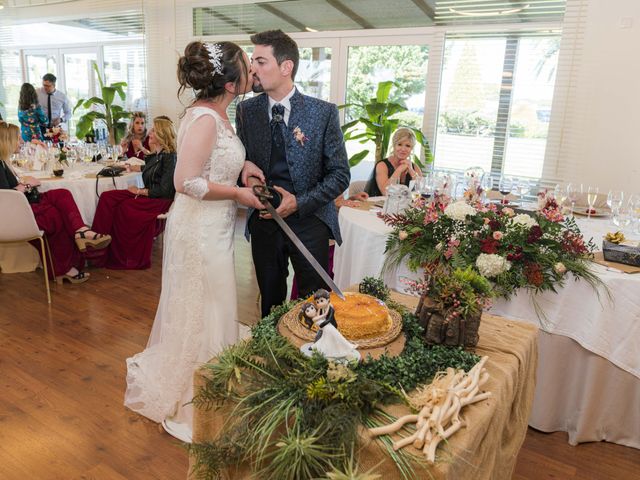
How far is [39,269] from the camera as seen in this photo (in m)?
4.59

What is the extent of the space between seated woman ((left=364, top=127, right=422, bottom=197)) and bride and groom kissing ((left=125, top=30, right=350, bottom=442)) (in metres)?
1.61

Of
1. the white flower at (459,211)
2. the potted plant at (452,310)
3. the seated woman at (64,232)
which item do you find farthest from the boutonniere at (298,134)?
the seated woman at (64,232)

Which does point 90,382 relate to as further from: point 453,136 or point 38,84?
point 38,84

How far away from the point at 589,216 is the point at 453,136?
266 cm

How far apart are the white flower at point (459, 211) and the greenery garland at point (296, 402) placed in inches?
37.3

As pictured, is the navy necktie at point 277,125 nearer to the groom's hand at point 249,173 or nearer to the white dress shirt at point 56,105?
the groom's hand at point 249,173

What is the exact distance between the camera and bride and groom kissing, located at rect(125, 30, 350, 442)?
2.07 metres

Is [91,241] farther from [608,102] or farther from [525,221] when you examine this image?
[608,102]

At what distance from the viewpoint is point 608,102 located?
464cm

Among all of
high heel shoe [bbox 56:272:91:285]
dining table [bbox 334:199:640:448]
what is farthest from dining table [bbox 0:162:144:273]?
dining table [bbox 334:199:640:448]

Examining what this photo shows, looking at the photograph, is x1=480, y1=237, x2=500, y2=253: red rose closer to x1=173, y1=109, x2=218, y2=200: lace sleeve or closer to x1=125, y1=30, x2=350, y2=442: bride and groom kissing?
x1=125, y1=30, x2=350, y2=442: bride and groom kissing

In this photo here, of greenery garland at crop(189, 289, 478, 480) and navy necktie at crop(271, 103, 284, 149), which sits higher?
navy necktie at crop(271, 103, 284, 149)

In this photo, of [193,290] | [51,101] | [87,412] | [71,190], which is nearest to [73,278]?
[71,190]

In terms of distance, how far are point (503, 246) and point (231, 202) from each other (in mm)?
1186
